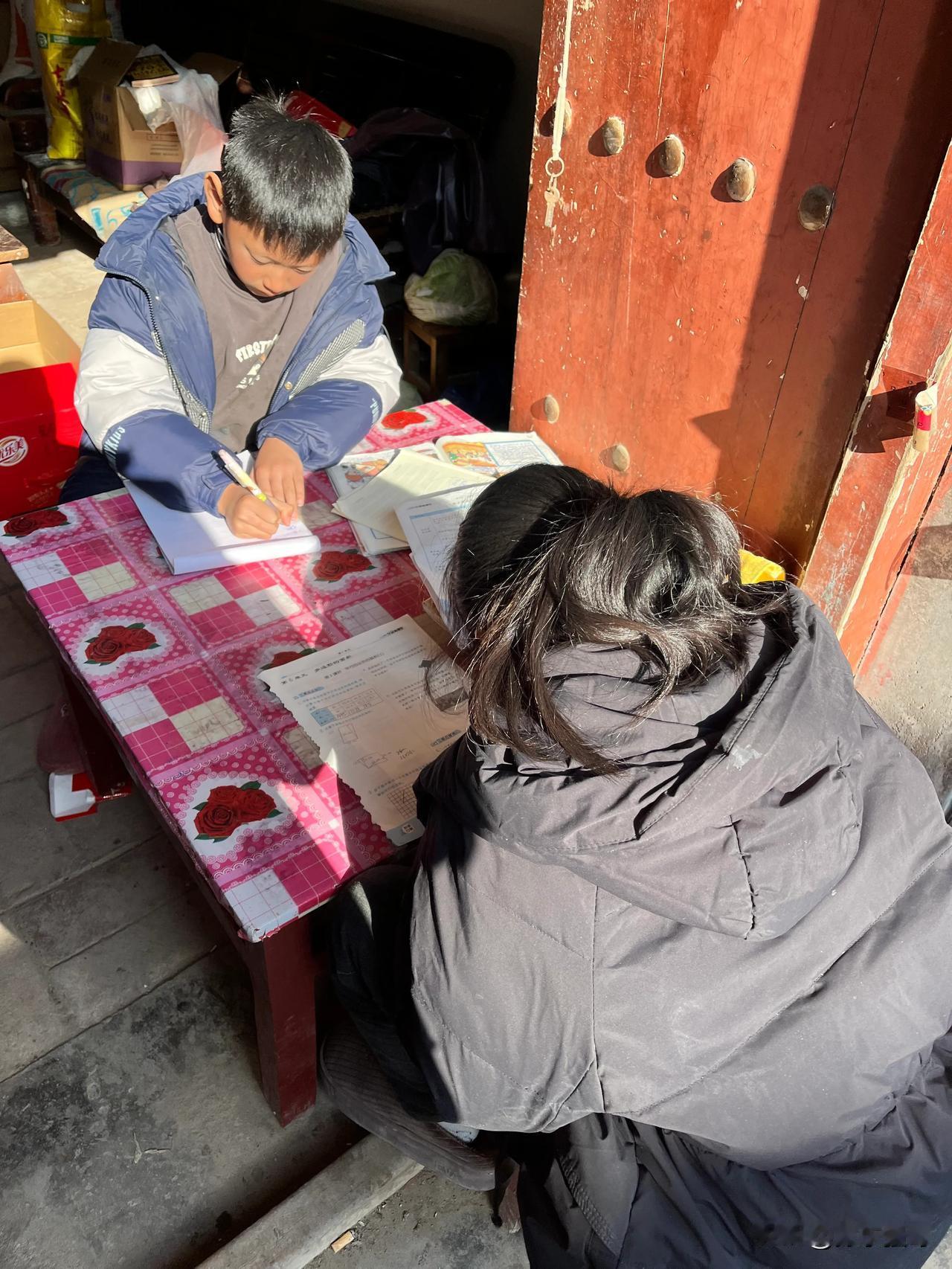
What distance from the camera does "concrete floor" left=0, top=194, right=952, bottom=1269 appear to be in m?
1.49

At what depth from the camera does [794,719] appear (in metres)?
0.93

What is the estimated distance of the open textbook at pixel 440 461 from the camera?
1.70 m

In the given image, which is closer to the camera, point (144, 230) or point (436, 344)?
point (144, 230)

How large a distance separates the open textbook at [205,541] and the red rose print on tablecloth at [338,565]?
35mm

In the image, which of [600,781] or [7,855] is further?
[7,855]

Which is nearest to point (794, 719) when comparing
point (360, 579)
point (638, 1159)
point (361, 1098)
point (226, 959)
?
point (638, 1159)

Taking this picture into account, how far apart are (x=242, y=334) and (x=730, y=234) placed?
3.48ft

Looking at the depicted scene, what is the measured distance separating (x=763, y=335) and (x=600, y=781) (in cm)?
105

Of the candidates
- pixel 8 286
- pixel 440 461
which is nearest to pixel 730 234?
pixel 440 461

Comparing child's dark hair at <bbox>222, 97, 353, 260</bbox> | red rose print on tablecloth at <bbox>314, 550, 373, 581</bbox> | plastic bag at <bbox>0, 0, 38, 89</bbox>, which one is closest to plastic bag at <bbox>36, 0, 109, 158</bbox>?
plastic bag at <bbox>0, 0, 38, 89</bbox>

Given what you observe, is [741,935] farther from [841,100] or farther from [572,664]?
[841,100]

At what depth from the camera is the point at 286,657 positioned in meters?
1.43

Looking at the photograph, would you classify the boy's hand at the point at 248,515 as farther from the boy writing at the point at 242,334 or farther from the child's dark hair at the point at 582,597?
the child's dark hair at the point at 582,597

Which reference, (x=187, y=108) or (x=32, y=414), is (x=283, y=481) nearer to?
(x=32, y=414)
